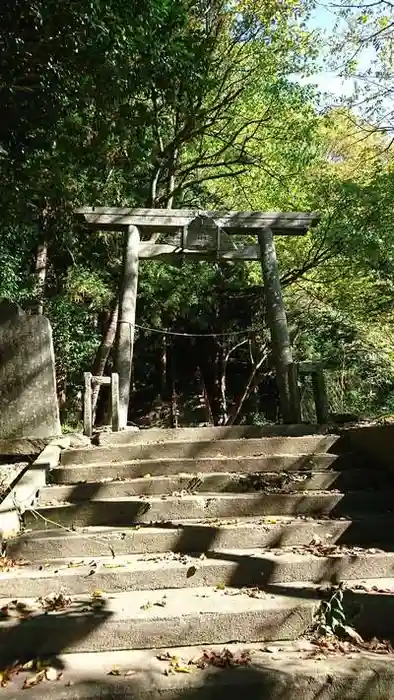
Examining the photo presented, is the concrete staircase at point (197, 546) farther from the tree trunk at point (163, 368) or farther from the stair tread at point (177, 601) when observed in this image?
the tree trunk at point (163, 368)

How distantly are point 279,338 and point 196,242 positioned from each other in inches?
67.0

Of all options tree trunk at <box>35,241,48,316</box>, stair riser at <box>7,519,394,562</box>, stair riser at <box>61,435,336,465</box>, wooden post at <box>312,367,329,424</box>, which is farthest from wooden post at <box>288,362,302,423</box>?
tree trunk at <box>35,241,48,316</box>

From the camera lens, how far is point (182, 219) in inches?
303

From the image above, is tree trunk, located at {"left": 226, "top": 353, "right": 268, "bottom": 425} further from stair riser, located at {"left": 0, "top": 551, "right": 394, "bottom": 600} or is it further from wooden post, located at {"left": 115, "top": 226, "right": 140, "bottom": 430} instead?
stair riser, located at {"left": 0, "top": 551, "right": 394, "bottom": 600}

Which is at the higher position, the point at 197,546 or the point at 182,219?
the point at 182,219

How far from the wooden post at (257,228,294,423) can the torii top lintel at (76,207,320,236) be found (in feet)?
0.63

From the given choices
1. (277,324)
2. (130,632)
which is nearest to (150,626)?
(130,632)

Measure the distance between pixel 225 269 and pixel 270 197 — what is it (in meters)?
2.55

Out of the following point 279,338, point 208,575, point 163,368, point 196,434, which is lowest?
point 208,575

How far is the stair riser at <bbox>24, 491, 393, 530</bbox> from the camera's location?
3.94m

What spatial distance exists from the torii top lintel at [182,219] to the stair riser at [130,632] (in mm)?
5775

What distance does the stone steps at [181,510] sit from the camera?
12.9 ft

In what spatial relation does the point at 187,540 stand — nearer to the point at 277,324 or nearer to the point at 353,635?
the point at 353,635

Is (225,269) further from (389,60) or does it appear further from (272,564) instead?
(272,564)
